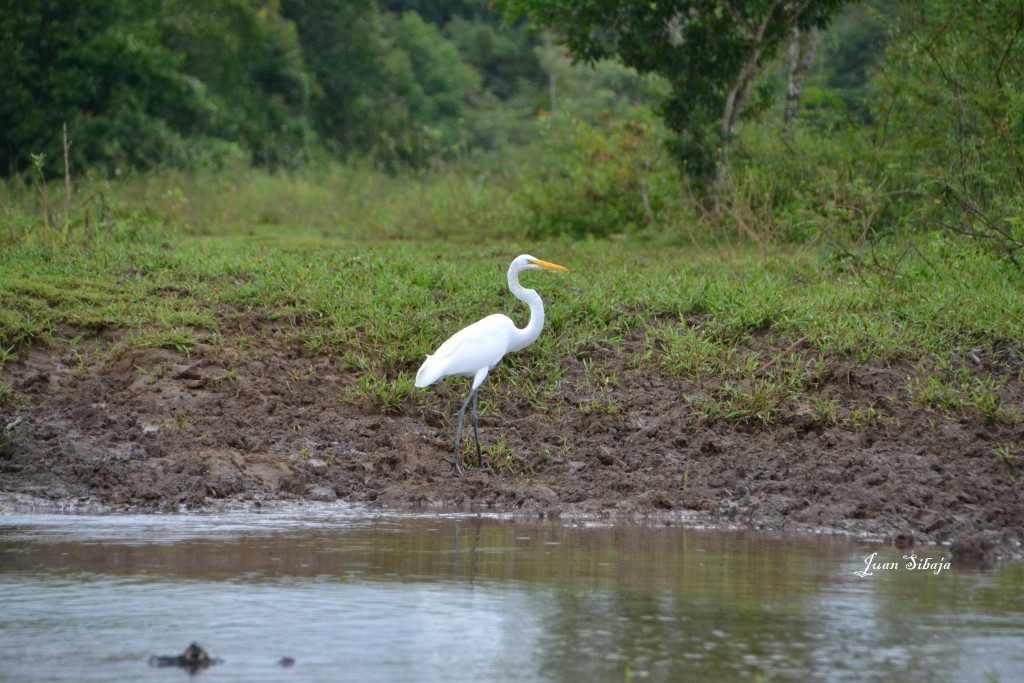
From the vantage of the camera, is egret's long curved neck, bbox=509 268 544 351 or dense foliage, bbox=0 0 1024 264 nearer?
egret's long curved neck, bbox=509 268 544 351

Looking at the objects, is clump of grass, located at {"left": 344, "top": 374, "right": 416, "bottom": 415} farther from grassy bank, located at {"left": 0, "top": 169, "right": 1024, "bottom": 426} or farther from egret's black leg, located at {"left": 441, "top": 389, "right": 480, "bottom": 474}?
egret's black leg, located at {"left": 441, "top": 389, "right": 480, "bottom": 474}

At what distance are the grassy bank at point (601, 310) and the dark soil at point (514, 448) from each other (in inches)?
4.3

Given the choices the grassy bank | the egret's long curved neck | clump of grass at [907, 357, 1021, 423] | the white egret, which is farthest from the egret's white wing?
clump of grass at [907, 357, 1021, 423]

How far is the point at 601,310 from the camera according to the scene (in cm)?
903

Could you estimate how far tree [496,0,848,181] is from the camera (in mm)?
13398

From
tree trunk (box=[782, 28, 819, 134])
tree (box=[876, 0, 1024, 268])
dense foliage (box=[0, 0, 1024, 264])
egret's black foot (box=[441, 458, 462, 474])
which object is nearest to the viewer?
egret's black foot (box=[441, 458, 462, 474])

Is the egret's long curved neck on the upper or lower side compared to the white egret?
upper

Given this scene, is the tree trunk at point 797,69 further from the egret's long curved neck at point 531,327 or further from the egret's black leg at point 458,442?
the egret's black leg at point 458,442

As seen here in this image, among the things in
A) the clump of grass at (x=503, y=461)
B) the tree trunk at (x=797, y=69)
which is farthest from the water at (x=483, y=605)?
the tree trunk at (x=797, y=69)

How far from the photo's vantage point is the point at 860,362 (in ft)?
26.7

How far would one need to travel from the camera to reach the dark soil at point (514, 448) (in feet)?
22.2

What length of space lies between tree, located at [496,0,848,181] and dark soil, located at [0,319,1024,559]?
582 cm
